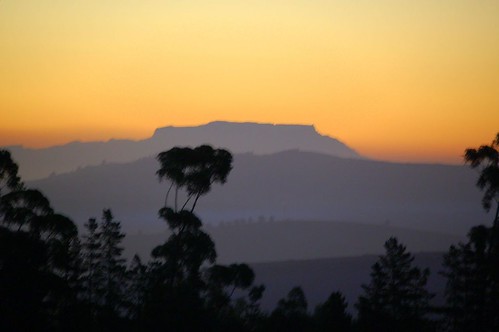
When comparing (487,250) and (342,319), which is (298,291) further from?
(487,250)

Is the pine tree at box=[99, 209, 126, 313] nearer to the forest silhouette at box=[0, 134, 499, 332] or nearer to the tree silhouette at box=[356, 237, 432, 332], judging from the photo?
the forest silhouette at box=[0, 134, 499, 332]

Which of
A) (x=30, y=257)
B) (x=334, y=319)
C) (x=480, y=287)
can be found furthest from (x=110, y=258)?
(x=480, y=287)

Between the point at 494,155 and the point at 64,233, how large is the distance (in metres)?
19.3

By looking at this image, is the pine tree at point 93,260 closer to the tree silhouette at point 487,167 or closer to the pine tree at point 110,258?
the pine tree at point 110,258

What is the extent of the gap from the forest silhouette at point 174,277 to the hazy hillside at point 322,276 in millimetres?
75968

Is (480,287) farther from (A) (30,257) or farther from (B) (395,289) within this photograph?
(A) (30,257)

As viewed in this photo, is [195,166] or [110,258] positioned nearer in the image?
[195,166]

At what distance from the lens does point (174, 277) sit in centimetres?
3869

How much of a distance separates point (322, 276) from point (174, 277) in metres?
109

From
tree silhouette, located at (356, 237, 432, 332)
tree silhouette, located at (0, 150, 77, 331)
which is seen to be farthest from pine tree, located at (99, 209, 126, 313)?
tree silhouette, located at (356, 237, 432, 332)

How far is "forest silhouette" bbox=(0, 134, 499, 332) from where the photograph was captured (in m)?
26.3

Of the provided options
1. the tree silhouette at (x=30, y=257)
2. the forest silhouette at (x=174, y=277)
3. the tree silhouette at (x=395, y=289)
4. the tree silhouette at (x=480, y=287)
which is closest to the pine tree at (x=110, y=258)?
the forest silhouette at (x=174, y=277)

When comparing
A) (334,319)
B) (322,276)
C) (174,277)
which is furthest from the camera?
(322,276)

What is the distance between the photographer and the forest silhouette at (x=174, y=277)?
2633 centimetres
